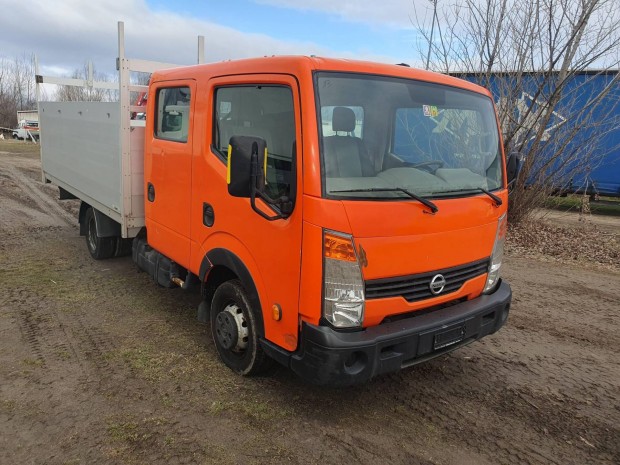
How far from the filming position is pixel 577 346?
14.3 feet

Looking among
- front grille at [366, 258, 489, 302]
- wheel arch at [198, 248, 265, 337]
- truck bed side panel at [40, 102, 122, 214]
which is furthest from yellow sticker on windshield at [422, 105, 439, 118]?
truck bed side panel at [40, 102, 122, 214]

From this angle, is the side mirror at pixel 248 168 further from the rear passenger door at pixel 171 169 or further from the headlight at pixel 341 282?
the rear passenger door at pixel 171 169

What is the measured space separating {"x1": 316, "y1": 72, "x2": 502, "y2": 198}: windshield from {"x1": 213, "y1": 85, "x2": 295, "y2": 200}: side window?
262 mm

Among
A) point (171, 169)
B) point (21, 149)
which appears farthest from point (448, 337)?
point (21, 149)

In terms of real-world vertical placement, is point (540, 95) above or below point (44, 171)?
above

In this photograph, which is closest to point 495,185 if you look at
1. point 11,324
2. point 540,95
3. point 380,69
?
point 380,69

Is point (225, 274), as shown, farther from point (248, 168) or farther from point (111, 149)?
point (111, 149)

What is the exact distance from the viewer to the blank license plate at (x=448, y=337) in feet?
9.78

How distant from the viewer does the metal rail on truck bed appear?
470 cm

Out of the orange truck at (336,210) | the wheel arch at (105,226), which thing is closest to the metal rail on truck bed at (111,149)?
the wheel arch at (105,226)

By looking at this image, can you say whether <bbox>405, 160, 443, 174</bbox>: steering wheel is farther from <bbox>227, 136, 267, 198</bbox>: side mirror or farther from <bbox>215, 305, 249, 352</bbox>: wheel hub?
<bbox>215, 305, 249, 352</bbox>: wheel hub

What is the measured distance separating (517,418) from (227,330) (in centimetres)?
207

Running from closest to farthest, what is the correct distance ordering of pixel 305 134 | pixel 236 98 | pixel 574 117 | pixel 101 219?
1. pixel 305 134
2. pixel 236 98
3. pixel 101 219
4. pixel 574 117

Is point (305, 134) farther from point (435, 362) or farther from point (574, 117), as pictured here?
point (574, 117)
